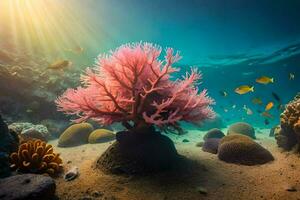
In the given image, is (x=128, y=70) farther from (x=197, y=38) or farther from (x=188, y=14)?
(x=197, y=38)

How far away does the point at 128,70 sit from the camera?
4.91 metres

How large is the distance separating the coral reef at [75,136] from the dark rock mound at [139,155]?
432 cm

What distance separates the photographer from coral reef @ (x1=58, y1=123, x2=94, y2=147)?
9.12 m

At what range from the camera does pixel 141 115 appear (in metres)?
5.02

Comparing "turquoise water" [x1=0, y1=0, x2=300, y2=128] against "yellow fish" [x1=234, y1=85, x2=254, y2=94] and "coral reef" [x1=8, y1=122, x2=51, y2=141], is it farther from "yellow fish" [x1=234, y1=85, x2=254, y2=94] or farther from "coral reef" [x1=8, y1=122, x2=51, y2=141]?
"yellow fish" [x1=234, y1=85, x2=254, y2=94]

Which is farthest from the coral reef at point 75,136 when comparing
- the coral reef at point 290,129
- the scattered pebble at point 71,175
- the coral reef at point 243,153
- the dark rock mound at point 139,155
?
the coral reef at point 290,129

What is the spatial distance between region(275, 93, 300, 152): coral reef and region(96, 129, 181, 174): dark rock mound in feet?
10.2

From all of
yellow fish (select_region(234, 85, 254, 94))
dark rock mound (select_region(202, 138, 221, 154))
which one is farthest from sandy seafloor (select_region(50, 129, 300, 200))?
yellow fish (select_region(234, 85, 254, 94))

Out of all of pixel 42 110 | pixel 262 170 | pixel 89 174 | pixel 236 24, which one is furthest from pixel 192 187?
pixel 236 24

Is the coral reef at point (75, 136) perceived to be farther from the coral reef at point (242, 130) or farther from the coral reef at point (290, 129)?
the coral reef at point (242, 130)

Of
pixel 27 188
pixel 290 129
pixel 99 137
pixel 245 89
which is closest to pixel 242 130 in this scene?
pixel 245 89

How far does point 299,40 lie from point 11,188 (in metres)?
26.4

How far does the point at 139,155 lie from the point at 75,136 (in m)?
5.21

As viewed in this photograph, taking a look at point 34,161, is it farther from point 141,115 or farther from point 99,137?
point 99,137
